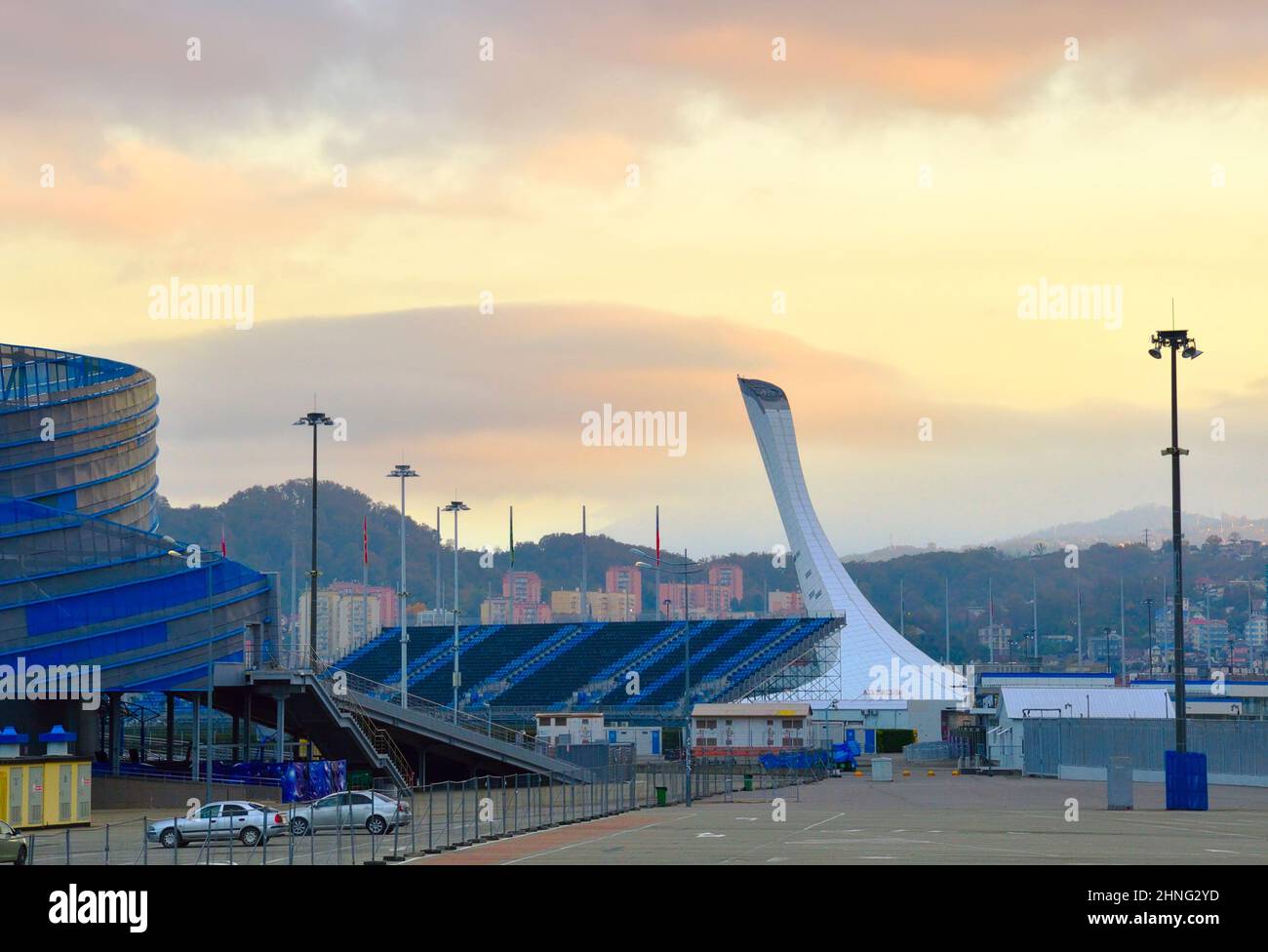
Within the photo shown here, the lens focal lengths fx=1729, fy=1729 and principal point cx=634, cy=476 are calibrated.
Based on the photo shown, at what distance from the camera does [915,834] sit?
40438 millimetres

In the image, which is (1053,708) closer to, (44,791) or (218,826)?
(44,791)

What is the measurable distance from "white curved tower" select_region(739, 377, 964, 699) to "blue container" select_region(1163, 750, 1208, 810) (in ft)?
254

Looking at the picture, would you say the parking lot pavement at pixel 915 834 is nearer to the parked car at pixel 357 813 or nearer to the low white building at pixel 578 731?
the parked car at pixel 357 813

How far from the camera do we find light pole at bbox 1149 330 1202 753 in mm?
48281

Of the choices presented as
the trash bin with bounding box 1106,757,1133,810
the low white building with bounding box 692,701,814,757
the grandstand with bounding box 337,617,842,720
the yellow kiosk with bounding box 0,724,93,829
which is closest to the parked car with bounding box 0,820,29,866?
the yellow kiosk with bounding box 0,724,93,829

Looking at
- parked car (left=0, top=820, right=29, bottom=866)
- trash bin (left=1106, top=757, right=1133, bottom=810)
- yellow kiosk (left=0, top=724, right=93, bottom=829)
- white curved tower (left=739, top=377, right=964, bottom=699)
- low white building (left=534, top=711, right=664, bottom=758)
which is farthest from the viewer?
white curved tower (left=739, top=377, right=964, bottom=699)

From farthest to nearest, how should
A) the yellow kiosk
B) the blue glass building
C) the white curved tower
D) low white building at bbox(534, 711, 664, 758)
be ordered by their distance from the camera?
the white curved tower
low white building at bbox(534, 711, 664, 758)
the blue glass building
the yellow kiosk

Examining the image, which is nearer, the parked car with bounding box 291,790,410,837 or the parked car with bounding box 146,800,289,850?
the parked car with bounding box 146,800,289,850

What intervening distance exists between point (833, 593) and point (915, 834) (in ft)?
393

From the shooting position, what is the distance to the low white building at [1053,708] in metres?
85.2

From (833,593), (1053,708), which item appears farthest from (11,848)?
(833,593)

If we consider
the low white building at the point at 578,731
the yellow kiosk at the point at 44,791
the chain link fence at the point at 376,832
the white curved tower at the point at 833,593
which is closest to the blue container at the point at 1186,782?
the chain link fence at the point at 376,832

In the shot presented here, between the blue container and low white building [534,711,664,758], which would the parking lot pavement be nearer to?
→ the blue container

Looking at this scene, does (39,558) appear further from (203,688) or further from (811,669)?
(811,669)
